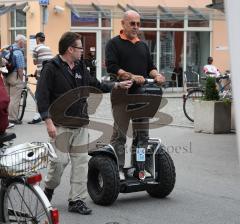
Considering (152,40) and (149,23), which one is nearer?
(149,23)

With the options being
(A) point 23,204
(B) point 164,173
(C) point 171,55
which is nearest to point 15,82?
(B) point 164,173

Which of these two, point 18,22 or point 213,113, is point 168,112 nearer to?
point 213,113

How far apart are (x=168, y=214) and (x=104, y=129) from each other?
197 inches

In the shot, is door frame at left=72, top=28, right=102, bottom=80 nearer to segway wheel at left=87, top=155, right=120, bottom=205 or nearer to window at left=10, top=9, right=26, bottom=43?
window at left=10, top=9, right=26, bottom=43

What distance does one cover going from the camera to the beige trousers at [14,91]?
40.8ft

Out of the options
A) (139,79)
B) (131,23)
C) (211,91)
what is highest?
(131,23)

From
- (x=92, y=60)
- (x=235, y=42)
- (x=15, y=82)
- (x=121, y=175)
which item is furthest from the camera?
(x=92, y=60)

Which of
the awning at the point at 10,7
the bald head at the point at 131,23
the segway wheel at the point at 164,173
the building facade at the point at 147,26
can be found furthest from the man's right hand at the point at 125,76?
the awning at the point at 10,7

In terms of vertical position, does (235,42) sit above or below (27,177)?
above

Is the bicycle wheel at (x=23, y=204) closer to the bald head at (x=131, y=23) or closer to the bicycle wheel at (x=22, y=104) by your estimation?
the bald head at (x=131, y=23)

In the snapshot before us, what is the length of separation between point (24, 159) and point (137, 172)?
2150 mm

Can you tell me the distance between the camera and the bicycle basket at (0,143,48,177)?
383cm

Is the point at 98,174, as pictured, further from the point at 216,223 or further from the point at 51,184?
the point at 216,223

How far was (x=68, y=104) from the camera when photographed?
5.05m
